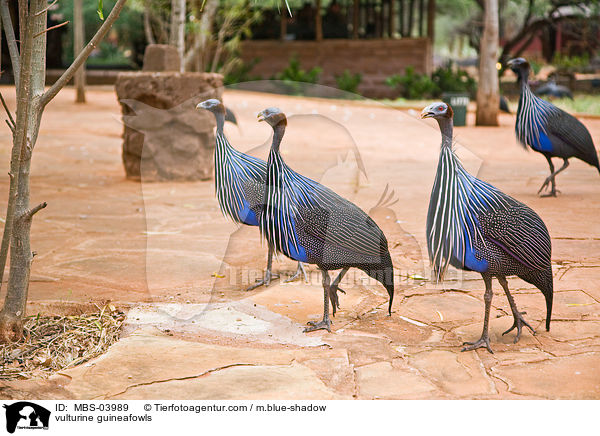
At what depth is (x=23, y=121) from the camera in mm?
2768

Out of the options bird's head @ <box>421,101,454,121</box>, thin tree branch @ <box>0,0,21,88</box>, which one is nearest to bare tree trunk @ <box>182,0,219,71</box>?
thin tree branch @ <box>0,0,21,88</box>

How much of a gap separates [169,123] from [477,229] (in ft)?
14.6

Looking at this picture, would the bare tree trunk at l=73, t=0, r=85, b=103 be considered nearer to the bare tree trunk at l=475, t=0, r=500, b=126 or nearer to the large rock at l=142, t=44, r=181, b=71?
the large rock at l=142, t=44, r=181, b=71

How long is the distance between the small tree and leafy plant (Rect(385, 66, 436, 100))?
13699mm

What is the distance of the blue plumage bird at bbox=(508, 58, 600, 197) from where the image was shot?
5180 mm

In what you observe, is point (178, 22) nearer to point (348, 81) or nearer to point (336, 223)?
point (336, 223)

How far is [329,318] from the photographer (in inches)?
122

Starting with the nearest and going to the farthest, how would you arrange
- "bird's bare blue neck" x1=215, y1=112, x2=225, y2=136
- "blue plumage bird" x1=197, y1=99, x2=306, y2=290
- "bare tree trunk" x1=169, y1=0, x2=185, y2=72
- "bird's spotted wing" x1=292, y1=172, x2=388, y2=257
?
"bird's spotted wing" x1=292, y1=172, x2=388, y2=257 < "blue plumage bird" x1=197, y1=99, x2=306, y2=290 < "bird's bare blue neck" x1=215, y1=112, x2=225, y2=136 < "bare tree trunk" x1=169, y1=0, x2=185, y2=72

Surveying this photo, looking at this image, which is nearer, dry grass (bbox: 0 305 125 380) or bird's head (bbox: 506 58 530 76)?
dry grass (bbox: 0 305 125 380)

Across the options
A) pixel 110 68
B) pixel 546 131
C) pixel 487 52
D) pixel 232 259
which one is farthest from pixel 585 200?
pixel 110 68

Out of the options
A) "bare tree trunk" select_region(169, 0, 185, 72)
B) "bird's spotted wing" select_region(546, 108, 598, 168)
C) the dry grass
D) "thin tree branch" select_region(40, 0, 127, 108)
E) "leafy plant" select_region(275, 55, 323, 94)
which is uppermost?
"bare tree trunk" select_region(169, 0, 185, 72)

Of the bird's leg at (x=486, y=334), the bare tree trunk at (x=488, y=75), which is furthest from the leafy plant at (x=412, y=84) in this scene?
the bird's leg at (x=486, y=334)

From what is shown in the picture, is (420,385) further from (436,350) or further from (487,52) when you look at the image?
(487,52)
